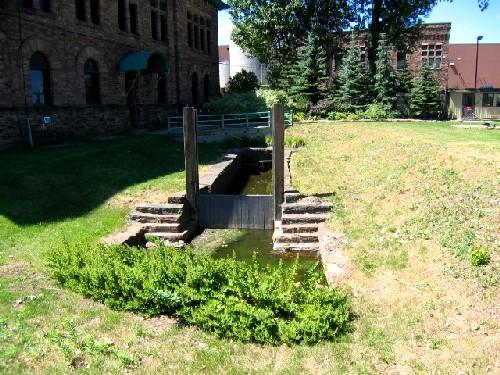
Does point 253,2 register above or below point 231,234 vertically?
above

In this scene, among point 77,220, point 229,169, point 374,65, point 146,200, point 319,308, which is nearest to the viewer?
point 319,308

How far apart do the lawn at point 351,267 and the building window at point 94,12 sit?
8909 mm

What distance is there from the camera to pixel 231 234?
14.0m

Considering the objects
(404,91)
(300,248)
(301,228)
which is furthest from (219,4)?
(300,248)

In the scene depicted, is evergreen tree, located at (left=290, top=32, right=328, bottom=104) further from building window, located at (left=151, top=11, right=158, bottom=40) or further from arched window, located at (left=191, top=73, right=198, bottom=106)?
building window, located at (left=151, top=11, right=158, bottom=40)

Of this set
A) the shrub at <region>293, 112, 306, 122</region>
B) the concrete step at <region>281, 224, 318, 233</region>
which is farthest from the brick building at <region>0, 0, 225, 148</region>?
the concrete step at <region>281, 224, 318, 233</region>

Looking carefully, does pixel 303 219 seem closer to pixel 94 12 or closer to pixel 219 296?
pixel 219 296

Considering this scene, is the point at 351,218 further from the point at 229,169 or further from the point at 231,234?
the point at 229,169

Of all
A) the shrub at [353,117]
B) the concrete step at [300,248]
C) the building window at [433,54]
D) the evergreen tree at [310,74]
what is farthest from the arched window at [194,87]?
the concrete step at [300,248]

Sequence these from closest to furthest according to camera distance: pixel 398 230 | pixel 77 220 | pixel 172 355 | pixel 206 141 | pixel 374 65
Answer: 1. pixel 172 355
2. pixel 398 230
3. pixel 77 220
4. pixel 206 141
5. pixel 374 65

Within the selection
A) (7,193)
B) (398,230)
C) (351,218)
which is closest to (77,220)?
(7,193)

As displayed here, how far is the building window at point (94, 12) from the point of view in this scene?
2380 centimetres

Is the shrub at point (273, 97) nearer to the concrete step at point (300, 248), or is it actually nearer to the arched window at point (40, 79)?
the arched window at point (40, 79)

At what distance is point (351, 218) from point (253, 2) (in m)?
31.5
